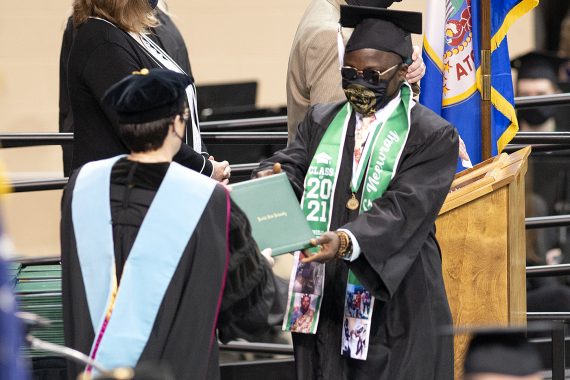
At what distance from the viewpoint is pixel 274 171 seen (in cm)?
559

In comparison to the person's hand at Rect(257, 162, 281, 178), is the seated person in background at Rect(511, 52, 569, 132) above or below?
above

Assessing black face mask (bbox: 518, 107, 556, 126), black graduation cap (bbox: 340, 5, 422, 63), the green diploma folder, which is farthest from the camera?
black face mask (bbox: 518, 107, 556, 126)

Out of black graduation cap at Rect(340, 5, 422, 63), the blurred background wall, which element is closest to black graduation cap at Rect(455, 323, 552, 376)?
black graduation cap at Rect(340, 5, 422, 63)

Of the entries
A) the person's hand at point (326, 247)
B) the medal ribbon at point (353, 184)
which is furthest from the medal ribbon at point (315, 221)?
the person's hand at point (326, 247)

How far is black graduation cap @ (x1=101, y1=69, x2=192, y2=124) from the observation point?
4.79 m

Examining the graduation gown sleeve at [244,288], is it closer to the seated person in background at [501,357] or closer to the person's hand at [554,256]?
Answer: the seated person in background at [501,357]

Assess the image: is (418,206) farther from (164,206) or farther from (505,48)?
(505,48)

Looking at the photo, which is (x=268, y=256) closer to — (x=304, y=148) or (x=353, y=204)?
(x=353, y=204)

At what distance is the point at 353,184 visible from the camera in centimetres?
566

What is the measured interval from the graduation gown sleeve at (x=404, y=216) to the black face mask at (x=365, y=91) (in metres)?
0.22

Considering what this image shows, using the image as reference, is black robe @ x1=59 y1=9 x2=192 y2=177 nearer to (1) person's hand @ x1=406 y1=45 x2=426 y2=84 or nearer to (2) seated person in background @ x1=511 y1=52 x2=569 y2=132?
(1) person's hand @ x1=406 y1=45 x2=426 y2=84

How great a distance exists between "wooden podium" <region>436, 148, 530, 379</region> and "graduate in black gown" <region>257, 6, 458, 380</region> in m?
0.48

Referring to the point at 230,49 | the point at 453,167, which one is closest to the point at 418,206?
the point at 453,167

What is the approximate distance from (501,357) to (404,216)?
1704mm
